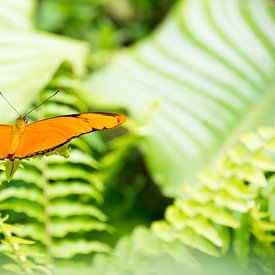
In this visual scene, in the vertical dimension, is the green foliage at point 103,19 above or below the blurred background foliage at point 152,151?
above

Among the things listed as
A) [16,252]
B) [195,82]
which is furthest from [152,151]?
[16,252]

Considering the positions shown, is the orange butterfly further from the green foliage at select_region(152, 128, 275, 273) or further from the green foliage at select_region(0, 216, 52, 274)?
the green foliage at select_region(152, 128, 275, 273)

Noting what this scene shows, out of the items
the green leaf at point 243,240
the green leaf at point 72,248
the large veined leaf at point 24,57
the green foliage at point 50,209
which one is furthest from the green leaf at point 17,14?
the green leaf at point 243,240

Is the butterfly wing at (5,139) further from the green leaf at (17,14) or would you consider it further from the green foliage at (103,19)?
the green foliage at (103,19)

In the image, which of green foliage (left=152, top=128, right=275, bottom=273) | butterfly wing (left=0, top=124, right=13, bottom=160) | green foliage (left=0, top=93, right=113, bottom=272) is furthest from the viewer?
green foliage (left=0, top=93, right=113, bottom=272)

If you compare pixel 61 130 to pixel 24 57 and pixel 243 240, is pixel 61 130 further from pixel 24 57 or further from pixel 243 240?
pixel 24 57

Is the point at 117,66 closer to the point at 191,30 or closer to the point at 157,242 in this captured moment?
the point at 191,30

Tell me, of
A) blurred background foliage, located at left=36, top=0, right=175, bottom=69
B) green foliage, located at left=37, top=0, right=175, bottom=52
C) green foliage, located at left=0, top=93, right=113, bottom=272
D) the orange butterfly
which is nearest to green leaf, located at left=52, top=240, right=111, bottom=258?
green foliage, located at left=0, top=93, right=113, bottom=272

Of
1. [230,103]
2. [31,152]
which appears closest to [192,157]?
[230,103]

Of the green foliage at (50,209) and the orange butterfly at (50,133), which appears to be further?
the green foliage at (50,209)
